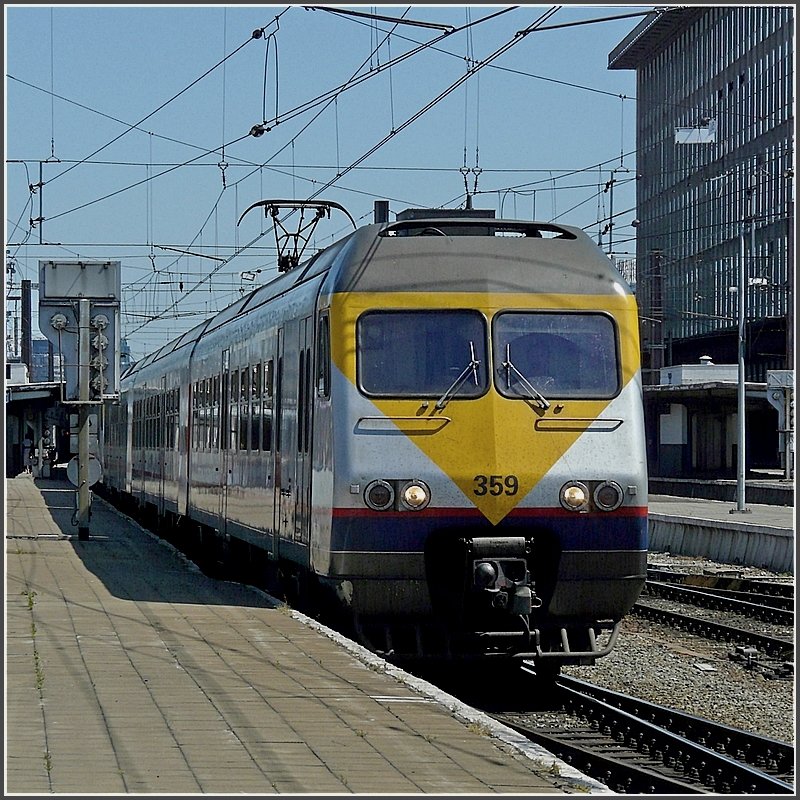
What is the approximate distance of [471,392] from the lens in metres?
11.1

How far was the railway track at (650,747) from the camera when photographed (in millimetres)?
8453

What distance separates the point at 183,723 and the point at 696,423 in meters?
56.3

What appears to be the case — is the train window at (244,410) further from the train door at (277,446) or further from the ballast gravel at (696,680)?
the ballast gravel at (696,680)

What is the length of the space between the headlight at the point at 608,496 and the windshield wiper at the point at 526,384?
0.69 m

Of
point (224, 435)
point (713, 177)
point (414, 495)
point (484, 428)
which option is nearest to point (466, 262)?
point (484, 428)

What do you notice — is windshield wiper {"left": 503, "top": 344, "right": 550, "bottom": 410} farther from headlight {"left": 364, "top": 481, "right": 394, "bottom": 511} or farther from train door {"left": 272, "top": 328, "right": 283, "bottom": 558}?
train door {"left": 272, "top": 328, "right": 283, "bottom": 558}

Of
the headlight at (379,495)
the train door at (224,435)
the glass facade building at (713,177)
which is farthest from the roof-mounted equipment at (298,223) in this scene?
the glass facade building at (713,177)

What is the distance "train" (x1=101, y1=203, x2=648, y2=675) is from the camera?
10836 millimetres

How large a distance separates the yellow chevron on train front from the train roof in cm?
12

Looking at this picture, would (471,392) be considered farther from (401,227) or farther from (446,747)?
(446,747)

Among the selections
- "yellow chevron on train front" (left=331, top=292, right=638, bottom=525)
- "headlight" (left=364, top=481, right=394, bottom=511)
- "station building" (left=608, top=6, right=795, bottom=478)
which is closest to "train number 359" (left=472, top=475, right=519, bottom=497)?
"yellow chevron on train front" (left=331, top=292, right=638, bottom=525)

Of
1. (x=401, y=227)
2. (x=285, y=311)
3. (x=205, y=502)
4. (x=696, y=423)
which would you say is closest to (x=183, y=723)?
(x=401, y=227)

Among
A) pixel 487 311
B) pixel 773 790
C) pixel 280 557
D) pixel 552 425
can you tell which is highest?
pixel 487 311

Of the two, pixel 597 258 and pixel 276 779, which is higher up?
pixel 597 258
